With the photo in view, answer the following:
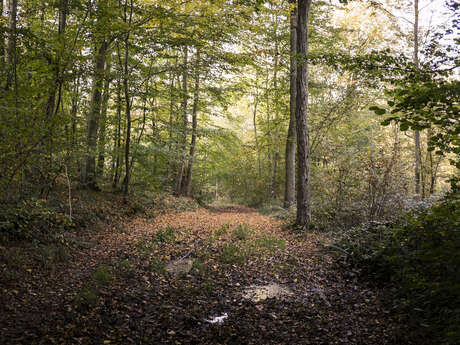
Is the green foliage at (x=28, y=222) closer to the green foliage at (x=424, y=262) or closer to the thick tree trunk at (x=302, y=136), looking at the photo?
the green foliage at (x=424, y=262)

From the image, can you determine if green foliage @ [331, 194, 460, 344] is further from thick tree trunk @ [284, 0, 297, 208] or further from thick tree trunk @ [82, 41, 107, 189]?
thick tree trunk @ [82, 41, 107, 189]

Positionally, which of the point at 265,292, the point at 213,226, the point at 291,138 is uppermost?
the point at 291,138

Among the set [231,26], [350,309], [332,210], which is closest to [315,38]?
[231,26]

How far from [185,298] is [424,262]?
11.9 ft

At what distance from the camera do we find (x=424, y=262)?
4.26 m

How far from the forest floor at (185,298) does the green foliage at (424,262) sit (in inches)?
15.9

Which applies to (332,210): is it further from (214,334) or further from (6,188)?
(6,188)

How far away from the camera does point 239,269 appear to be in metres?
6.45

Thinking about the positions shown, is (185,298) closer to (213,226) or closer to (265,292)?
(265,292)

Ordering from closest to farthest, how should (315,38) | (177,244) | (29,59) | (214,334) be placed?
(214,334) → (29,59) → (177,244) → (315,38)

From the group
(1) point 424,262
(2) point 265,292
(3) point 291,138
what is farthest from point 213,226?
(1) point 424,262

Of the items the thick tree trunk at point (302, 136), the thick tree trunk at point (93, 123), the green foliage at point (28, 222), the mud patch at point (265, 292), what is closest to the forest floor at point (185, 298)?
the mud patch at point (265, 292)

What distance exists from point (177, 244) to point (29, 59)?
5.65 meters

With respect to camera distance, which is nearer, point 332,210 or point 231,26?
point 332,210
